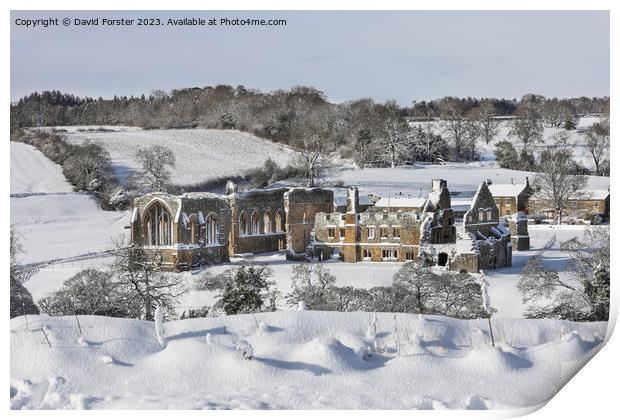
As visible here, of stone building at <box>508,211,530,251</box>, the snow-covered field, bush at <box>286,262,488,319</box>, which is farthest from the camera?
stone building at <box>508,211,530,251</box>

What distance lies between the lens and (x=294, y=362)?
566 inches

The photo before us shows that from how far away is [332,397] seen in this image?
13.9 m

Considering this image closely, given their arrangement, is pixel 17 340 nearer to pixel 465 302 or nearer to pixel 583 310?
pixel 465 302

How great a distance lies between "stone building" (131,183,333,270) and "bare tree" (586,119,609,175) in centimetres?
579

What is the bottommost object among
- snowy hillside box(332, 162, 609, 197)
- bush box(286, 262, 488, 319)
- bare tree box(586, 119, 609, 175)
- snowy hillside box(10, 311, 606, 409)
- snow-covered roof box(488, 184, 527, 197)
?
snowy hillside box(10, 311, 606, 409)

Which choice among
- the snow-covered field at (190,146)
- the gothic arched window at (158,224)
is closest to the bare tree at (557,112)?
the snow-covered field at (190,146)

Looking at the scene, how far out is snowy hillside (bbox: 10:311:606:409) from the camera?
13969mm

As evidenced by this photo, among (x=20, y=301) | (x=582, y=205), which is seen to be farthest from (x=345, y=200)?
(x=20, y=301)

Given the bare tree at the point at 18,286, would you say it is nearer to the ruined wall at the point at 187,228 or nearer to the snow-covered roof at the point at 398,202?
the ruined wall at the point at 187,228

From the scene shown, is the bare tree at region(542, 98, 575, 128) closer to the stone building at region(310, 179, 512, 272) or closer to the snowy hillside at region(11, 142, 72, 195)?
the stone building at region(310, 179, 512, 272)

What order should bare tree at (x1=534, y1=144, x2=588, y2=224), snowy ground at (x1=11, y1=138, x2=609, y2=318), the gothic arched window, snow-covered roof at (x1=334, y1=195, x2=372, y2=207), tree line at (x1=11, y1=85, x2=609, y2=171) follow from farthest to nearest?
1. snow-covered roof at (x1=334, y1=195, x2=372, y2=207)
2. the gothic arched window
3. bare tree at (x1=534, y1=144, x2=588, y2=224)
4. tree line at (x1=11, y1=85, x2=609, y2=171)
5. snowy ground at (x1=11, y1=138, x2=609, y2=318)

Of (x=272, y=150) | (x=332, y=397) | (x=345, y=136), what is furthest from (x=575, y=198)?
(x=332, y=397)

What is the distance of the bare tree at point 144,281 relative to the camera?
56.5ft

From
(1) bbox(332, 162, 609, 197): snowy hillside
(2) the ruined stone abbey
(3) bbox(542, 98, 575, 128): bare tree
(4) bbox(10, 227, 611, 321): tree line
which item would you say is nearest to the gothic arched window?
(2) the ruined stone abbey
